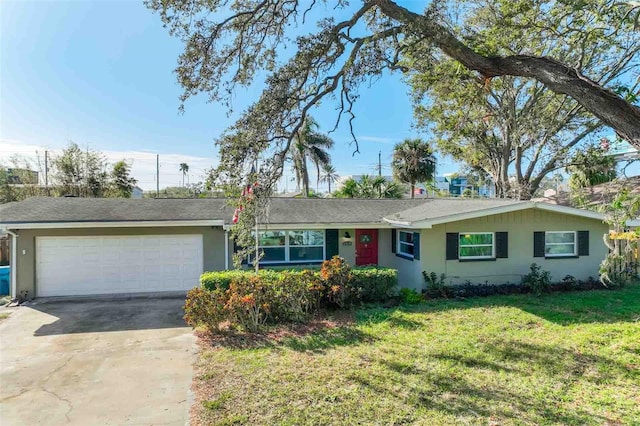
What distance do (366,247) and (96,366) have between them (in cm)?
989

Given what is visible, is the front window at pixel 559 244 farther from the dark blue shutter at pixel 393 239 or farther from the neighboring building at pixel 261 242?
the dark blue shutter at pixel 393 239

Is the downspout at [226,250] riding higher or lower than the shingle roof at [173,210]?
lower

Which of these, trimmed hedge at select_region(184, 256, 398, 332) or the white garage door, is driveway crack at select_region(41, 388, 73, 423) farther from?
the white garage door

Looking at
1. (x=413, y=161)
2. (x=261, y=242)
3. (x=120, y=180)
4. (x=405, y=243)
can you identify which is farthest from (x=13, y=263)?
(x=413, y=161)

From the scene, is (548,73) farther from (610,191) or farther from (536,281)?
(536,281)

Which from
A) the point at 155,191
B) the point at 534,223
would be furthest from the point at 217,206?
the point at 155,191


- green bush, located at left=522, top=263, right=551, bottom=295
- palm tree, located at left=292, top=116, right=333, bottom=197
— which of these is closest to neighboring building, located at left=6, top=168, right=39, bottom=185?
palm tree, located at left=292, top=116, right=333, bottom=197

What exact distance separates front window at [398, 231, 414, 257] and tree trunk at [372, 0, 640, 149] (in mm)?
7162

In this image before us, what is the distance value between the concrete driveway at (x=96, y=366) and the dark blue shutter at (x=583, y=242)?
13.0 metres

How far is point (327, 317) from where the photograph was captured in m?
9.20

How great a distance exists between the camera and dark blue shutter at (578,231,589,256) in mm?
13023

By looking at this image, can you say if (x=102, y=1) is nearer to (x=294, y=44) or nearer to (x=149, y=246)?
(x=294, y=44)

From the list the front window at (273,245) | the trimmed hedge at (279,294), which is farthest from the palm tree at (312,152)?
the trimmed hedge at (279,294)

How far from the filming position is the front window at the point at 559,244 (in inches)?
509
